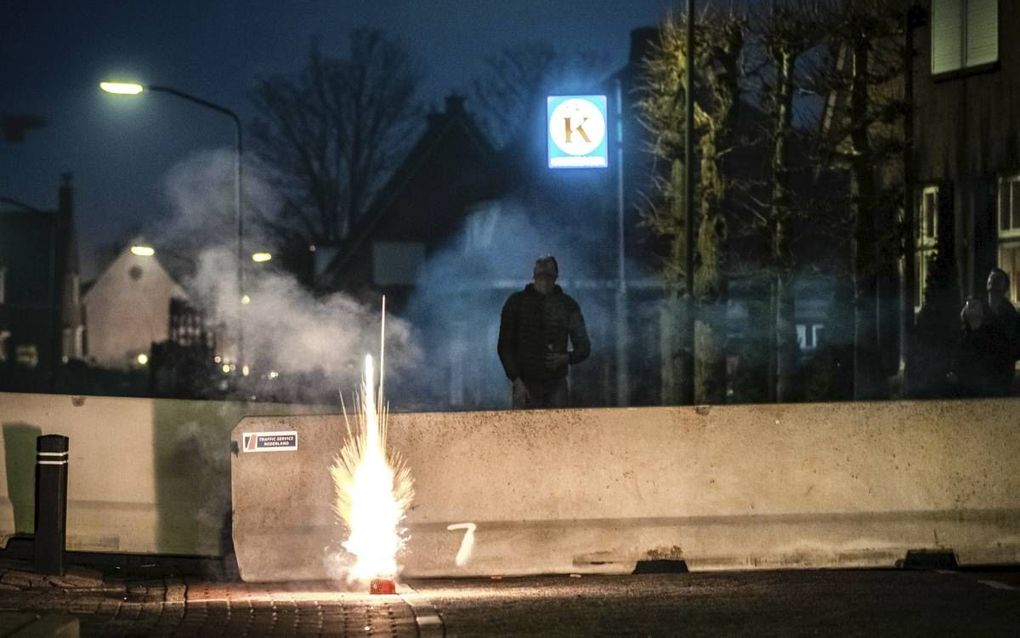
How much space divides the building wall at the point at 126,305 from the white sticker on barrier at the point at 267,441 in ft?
306

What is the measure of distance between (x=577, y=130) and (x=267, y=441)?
50.4 ft

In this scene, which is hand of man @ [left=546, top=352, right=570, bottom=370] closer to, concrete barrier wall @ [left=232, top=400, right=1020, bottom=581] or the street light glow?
concrete barrier wall @ [left=232, top=400, right=1020, bottom=581]

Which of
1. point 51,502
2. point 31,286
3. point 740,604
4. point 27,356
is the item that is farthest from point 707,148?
point 31,286

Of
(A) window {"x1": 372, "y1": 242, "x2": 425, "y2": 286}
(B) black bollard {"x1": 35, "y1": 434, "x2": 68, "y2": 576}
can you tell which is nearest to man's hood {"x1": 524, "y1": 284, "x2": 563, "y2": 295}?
(B) black bollard {"x1": 35, "y1": 434, "x2": 68, "y2": 576}

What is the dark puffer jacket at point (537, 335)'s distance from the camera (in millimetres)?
13750

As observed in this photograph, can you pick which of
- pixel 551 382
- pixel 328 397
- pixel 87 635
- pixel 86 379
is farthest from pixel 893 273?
pixel 86 379

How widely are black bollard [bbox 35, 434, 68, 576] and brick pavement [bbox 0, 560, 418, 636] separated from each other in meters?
0.15

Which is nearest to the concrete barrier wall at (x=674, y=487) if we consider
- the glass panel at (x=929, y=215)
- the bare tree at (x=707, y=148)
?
the glass panel at (x=929, y=215)

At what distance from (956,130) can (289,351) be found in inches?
381

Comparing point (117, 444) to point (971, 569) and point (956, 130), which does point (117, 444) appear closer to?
point (971, 569)

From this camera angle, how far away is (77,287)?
340 feet

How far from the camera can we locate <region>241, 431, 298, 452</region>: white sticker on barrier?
10133 mm

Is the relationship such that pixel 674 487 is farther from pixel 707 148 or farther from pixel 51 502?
pixel 707 148

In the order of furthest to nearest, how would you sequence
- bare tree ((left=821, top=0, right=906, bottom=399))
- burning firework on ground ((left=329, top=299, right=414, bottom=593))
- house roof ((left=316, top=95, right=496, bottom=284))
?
house roof ((left=316, top=95, right=496, bottom=284)), bare tree ((left=821, top=0, right=906, bottom=399)), burning firework on ground ((left=329, top=299, right=414, bottom=593))
